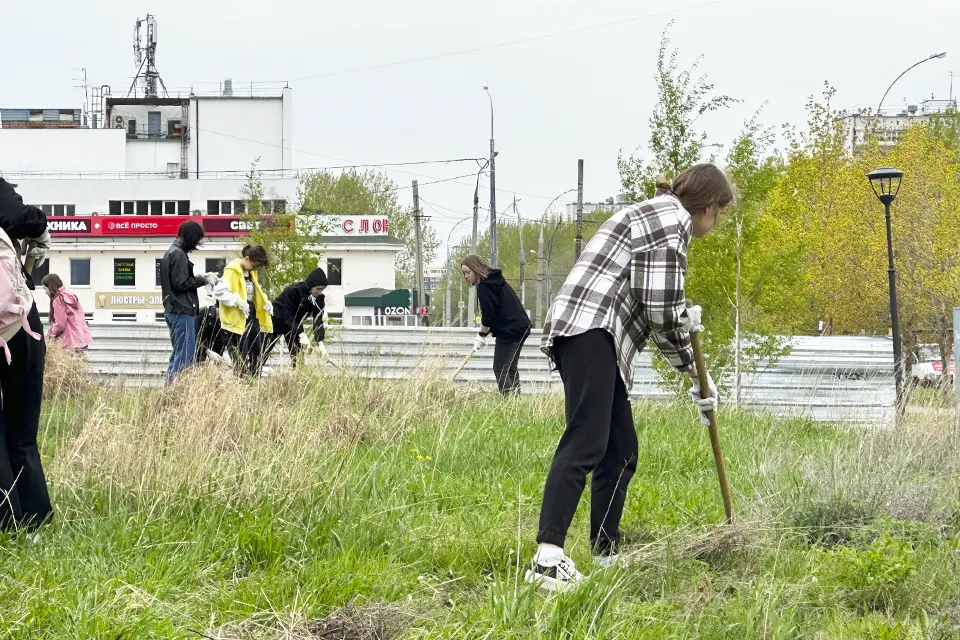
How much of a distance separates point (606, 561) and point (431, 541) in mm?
826

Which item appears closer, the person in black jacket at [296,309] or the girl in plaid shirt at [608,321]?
the girl in plaid shirt at [608,321]

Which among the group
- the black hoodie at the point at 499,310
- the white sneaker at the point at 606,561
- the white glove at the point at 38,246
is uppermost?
the white glove at the point at 38,246

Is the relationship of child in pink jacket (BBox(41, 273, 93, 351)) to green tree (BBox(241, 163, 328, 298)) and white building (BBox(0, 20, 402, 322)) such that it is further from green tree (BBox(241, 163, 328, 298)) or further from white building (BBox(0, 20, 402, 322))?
white building (BBox(0, 20, 402, 322))

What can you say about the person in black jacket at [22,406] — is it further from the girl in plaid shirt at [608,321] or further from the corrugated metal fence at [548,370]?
the corrugated metal fence at [548,370]

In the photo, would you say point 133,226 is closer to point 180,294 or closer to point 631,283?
point 180,294

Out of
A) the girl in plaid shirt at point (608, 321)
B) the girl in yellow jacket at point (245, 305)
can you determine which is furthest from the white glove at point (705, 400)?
the girl in yellow jacket at point (245, 305)

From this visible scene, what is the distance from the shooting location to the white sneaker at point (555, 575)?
3818 mm

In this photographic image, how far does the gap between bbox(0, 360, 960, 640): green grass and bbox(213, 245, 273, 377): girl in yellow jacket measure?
3879mm

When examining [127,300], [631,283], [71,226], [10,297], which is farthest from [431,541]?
[71,226]

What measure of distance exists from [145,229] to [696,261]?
193 feet

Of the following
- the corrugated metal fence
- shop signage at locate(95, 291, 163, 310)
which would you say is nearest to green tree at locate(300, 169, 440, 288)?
shop signage at locate(95, 291, 163, 310)

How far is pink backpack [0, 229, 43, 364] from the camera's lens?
4535 mm

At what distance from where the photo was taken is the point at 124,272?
68.1m

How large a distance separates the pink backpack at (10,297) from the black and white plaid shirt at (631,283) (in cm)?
208
